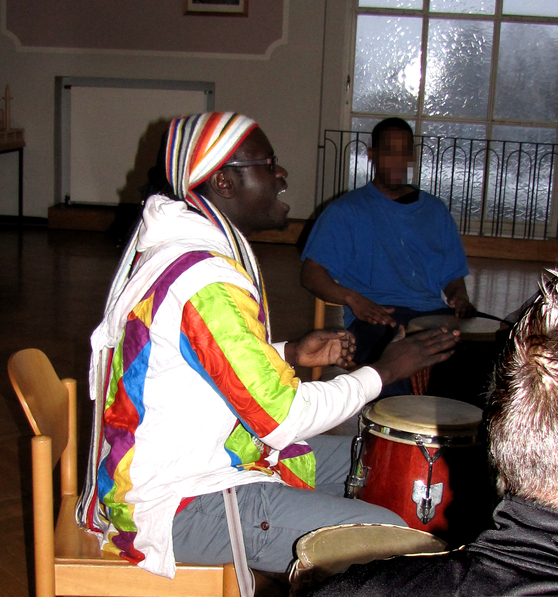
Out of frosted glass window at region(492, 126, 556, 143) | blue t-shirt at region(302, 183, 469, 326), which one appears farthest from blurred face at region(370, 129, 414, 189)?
frosted glass window at region(492, 126, 556, 143)

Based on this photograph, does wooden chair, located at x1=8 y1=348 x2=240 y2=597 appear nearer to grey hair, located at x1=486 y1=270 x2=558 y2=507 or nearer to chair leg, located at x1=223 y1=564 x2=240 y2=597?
chair leg, located at x1=223 y1=564 x2=240 y2=597

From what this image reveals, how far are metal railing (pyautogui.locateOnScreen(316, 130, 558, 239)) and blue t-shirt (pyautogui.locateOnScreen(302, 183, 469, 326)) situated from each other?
215 inches

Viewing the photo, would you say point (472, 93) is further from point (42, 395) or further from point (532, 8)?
point (42, 395)

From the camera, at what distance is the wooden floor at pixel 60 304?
254cm

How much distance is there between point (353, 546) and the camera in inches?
53.9

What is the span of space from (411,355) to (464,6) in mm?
7696

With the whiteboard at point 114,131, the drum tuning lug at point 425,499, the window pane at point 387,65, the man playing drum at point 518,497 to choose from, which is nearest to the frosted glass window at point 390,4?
the window pane at point 387,65

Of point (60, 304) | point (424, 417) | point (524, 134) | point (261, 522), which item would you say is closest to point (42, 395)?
point (261, 522)

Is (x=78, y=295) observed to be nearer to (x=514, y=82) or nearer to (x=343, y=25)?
(x=343, y=25)

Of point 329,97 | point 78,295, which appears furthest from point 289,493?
point 329,97

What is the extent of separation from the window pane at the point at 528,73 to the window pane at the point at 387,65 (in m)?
1.03

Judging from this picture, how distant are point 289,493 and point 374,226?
1849 millimetres

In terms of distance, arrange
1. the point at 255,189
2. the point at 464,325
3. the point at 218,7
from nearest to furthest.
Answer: the point at 255,189 → the point at 464,325 → the point at 218,7

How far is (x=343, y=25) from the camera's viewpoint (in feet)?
27.1
